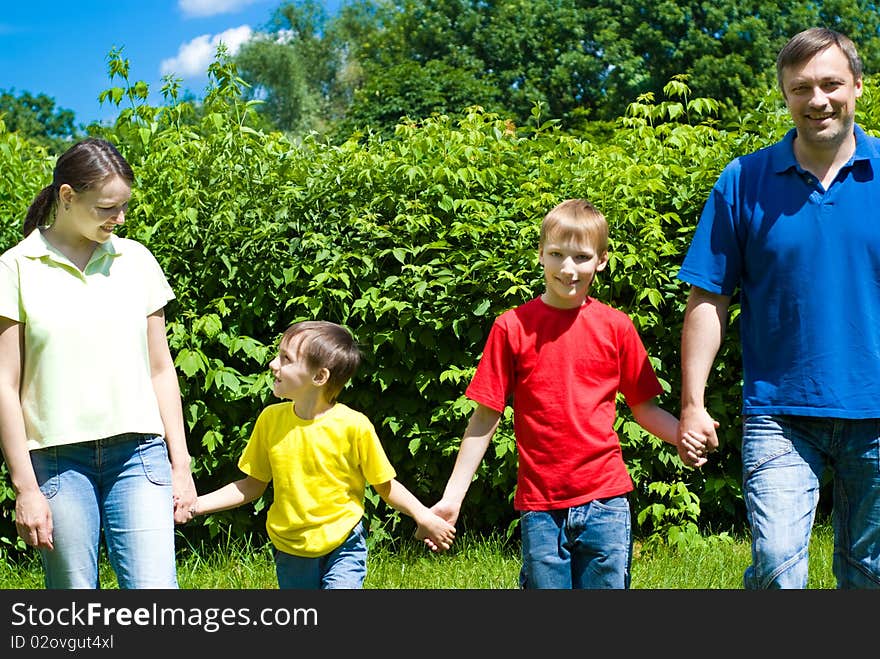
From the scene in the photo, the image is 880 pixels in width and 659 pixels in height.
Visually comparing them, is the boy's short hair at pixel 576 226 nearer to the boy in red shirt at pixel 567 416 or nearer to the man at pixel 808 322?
the boy in red shirt at pixel 567 416

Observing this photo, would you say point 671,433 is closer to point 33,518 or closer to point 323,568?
point 323,568

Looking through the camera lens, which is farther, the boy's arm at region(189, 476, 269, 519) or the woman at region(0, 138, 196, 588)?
the boy's arm at region(189, 476, 269, 519)

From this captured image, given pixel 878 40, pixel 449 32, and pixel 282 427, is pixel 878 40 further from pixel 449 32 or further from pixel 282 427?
pixel 282 427

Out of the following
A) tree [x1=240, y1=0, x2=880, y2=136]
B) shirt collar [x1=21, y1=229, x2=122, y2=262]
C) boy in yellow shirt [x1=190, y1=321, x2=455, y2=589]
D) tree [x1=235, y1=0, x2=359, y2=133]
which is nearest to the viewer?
shirt collar [x1=21, y1=229, x2=122, y2=262]

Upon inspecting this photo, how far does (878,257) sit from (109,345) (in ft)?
7.39

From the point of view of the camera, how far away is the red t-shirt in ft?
10.4

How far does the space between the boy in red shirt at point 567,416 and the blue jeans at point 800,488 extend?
0.22m

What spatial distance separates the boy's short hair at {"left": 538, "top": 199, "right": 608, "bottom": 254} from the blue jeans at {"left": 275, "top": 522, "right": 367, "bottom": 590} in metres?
1.18

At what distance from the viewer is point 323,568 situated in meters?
3.30

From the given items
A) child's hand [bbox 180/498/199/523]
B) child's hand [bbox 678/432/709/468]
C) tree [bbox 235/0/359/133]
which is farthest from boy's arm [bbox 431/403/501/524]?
tree [bbox 235/0/359/133]

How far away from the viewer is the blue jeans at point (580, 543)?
316 cm

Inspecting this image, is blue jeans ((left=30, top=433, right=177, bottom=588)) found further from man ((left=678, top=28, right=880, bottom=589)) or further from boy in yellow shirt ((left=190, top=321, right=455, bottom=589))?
man ((left=678, top=28, right=880, bottom=589))

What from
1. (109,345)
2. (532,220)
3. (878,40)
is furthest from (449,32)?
(109,345)

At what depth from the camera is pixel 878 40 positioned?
2597cm
